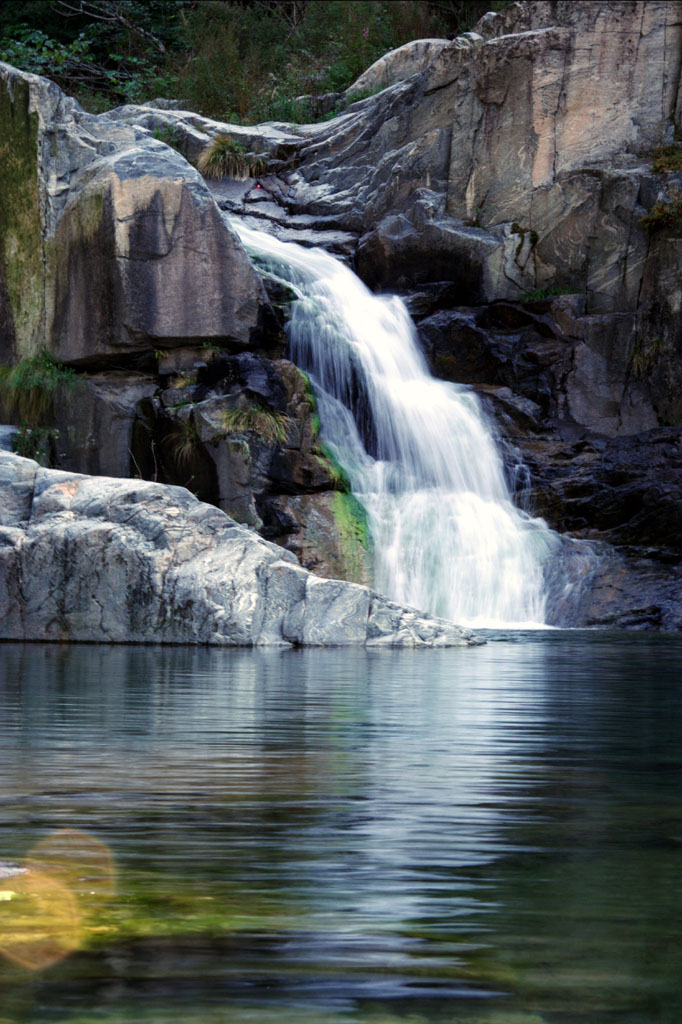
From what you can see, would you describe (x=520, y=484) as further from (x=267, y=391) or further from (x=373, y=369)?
(x=267, y=391)

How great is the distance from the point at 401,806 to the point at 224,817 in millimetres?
415

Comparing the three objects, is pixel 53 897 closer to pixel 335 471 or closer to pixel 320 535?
pixel 320 535

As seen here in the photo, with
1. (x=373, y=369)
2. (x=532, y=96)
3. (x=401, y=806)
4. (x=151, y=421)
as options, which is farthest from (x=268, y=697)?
(x=532, y=96)

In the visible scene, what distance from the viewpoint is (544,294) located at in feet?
63.0

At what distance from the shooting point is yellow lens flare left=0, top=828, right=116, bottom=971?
68.7 inches

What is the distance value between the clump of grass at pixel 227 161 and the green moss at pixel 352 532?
9.82m

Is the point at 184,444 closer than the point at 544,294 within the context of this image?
Yes

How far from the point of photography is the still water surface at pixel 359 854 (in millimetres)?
1584

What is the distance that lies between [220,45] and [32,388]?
14.8 metres

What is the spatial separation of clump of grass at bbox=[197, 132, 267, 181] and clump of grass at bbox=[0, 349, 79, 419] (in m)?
7.53

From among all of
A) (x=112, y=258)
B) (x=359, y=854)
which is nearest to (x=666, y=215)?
(x=112, y=258)

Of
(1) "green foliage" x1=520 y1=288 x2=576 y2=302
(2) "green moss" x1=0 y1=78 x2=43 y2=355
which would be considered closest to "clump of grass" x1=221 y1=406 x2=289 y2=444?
(2) "green moss" x1=0 y1=78 x2=43 y2=355

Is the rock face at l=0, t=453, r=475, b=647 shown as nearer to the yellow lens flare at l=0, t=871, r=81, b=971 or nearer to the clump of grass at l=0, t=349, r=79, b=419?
the clump of grass at l=0, t=349, r=79, b=419

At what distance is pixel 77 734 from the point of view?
4.27 meters
